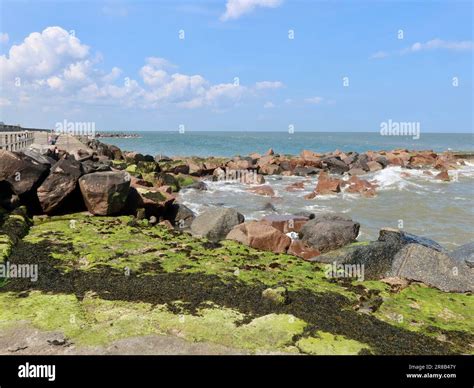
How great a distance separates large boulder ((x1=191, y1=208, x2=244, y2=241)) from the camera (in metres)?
16.4

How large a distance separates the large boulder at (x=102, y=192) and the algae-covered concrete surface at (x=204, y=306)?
3403 mm

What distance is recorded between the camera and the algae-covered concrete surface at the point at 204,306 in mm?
6699

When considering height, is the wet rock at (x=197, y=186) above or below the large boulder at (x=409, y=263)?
above

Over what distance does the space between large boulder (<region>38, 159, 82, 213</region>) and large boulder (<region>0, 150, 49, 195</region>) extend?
1.32 ft

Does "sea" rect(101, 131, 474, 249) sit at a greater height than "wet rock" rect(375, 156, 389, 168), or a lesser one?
lesser

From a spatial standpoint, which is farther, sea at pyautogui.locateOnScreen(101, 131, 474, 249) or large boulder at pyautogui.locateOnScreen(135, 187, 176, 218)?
sea at pyautogui.locateOnScreen(101, 131, 474, 249)

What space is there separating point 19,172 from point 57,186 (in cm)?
158

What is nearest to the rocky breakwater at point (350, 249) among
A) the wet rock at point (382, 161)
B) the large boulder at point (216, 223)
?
the large boulder at point (216, 223)

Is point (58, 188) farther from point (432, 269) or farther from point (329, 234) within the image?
point (432, 269)

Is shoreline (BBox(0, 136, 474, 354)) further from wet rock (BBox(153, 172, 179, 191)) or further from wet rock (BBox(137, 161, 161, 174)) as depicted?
wet rock (BBox(137, 161, 161, 174))

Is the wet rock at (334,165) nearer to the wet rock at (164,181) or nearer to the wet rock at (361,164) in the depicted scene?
the wet rock at (361,164)

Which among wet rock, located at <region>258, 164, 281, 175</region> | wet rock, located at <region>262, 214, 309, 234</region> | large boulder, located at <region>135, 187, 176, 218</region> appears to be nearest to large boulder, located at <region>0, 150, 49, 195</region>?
large boulder, located at <region>135, 187, 176, 218</region>
